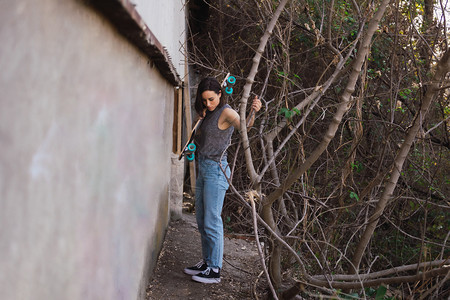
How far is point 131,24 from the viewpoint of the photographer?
6.91ft

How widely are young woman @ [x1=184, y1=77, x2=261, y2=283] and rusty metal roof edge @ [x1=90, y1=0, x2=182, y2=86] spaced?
66 centimetres

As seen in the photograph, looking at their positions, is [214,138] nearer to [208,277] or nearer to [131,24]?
[208,277]

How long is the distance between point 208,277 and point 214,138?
1.17m

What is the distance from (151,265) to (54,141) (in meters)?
2.59

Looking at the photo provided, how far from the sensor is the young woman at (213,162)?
3.80 m

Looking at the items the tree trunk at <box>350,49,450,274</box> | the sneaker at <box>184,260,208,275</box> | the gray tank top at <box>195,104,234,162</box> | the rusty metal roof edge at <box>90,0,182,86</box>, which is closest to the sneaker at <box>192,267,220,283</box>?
the sneaker at <box>184,260,208,275</box>

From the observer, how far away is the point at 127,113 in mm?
2447

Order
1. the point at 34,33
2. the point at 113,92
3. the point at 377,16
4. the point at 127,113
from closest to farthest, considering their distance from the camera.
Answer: the point at 34,33
the point at 113,92
the point at 127,113
the point at 377,16

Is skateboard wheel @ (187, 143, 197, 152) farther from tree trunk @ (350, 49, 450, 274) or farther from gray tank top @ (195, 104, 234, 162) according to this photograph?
tree trunk @ (350, 49, 450, 274)

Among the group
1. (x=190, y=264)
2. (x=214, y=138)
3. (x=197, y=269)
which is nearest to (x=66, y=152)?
(x=214, y=138)

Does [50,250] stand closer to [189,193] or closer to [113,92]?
[113,92]

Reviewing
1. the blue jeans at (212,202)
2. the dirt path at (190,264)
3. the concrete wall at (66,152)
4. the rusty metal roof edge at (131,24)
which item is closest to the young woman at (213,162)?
the blue jeans at (212,202)

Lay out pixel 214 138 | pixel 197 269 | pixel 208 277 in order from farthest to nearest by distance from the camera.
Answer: pixel 197 269
pixel 208 277
pixel 214 138

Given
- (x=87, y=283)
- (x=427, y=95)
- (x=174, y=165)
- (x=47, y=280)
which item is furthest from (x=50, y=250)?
(x=174, y=165)
